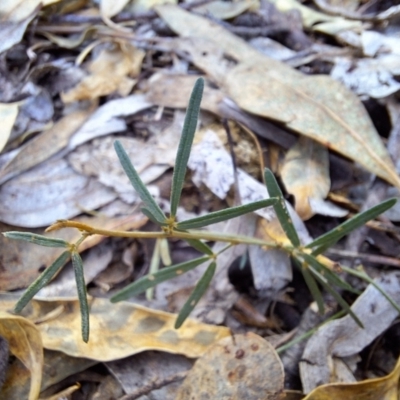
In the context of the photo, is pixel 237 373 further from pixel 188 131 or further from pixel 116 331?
pixel 188 131

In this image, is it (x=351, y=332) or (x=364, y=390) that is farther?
(x=351, y=332)

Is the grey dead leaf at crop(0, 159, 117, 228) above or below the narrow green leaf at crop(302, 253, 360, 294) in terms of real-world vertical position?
above

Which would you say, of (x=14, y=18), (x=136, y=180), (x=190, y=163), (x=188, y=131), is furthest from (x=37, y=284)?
(x=14, y=18)

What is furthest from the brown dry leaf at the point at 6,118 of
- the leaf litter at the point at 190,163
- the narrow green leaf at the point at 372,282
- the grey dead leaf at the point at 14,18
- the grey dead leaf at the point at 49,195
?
the narrow green leaf at the point at 372,282

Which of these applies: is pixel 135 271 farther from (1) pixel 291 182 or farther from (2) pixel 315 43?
(2) pixel 315 43

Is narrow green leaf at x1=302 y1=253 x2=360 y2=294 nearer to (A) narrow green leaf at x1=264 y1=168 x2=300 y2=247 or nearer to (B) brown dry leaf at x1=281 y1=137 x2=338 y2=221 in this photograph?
(A) narrow green leaf at x1=264 y1=168 x2=300 y2=247

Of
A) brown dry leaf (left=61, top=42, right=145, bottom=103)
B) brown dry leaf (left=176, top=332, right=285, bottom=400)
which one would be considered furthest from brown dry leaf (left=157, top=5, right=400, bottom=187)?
brown dry leaf (left=176, top=332, right=285, bottom=400)
